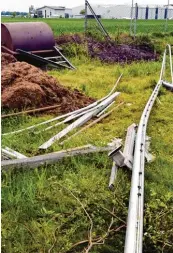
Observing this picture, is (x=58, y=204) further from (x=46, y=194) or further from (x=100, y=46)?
(x=100, y=46)

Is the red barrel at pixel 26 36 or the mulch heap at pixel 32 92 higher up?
the red barrel at pixel 26 36

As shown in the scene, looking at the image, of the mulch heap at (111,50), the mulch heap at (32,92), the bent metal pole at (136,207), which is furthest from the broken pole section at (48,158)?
the mulch heap at (111,50)

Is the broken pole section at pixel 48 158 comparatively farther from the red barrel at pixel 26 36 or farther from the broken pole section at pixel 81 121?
the red barrel at pixel 26 36

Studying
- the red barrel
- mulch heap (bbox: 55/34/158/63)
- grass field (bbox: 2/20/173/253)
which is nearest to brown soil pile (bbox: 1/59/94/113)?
grass field (bbox: 2/20/173/253)

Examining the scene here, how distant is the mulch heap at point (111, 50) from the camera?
13461 millimetres

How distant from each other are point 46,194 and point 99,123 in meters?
2.72

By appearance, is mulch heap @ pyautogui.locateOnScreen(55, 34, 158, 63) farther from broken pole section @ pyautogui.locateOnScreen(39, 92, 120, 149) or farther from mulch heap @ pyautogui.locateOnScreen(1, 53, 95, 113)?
mulch heap @ pyautogui.locateOnScreen(1, 53, 95, 113)

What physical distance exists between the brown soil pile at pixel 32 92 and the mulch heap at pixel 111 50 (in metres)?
5.71

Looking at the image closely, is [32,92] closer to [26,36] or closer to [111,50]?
[26,36]

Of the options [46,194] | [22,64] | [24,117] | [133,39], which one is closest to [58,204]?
[46,194]

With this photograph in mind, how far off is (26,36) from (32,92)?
15.7 ft

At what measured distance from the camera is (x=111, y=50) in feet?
47.0

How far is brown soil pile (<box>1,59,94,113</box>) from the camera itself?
6.70 m

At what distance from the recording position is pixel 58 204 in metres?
3.80
